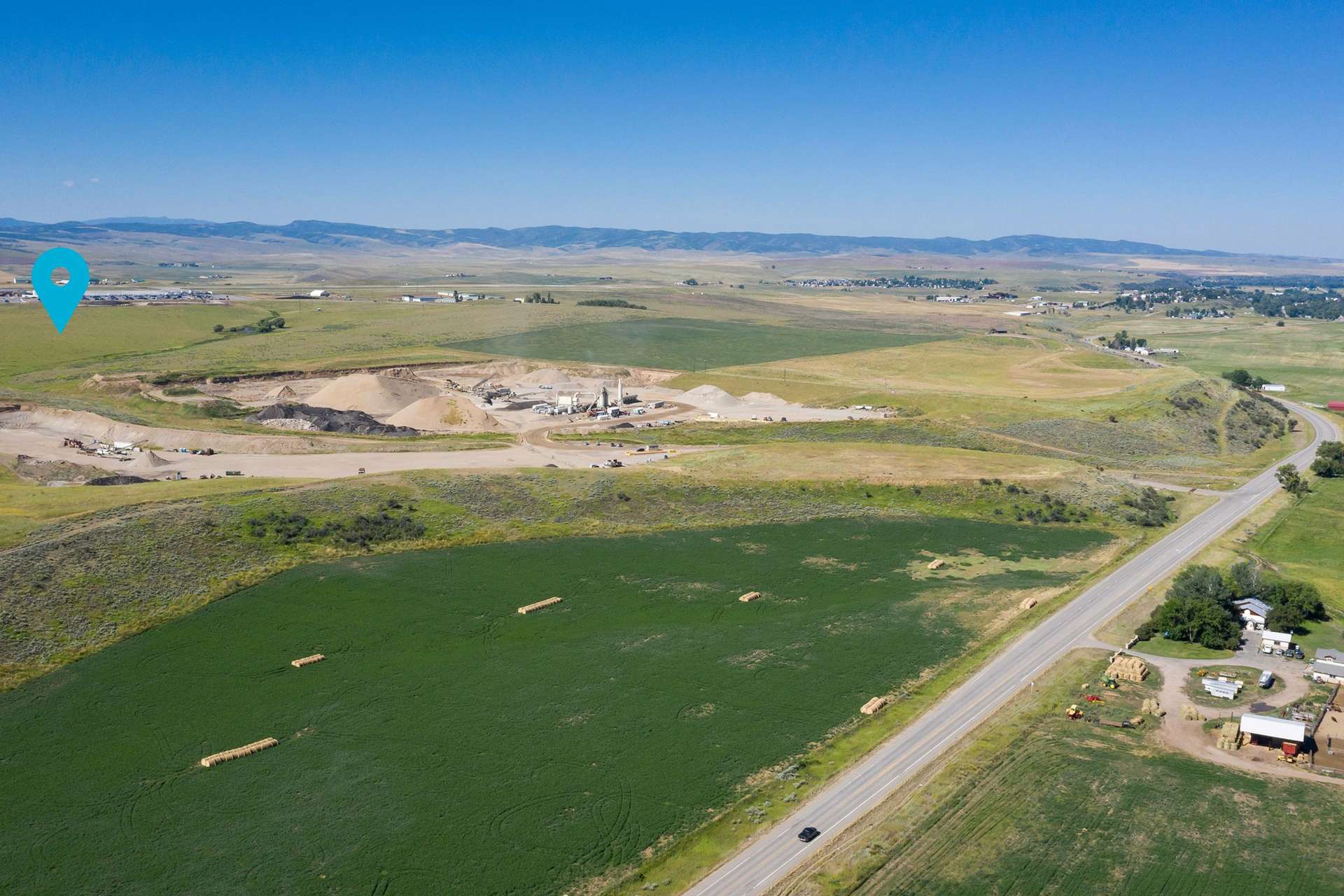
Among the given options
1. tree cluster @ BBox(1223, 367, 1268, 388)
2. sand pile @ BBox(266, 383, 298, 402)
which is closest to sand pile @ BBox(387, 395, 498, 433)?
sand pile @ BBox(266, 383, 298, 402)

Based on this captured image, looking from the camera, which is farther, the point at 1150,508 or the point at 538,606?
the point at 1150,508

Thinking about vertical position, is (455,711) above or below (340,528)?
below

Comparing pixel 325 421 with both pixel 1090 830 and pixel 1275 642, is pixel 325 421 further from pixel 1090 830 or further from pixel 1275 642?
pixel 1275 642

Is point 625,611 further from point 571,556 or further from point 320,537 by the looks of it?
point 320,537

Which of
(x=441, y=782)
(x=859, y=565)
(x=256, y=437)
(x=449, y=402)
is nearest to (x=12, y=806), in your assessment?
(x=441, y=782)

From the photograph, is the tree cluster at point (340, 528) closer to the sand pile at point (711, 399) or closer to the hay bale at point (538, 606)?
the hay bale at point (538, 606)

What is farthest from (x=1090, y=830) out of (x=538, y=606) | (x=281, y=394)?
(x=281, y=394)

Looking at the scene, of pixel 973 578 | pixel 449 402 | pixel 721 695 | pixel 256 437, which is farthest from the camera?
pixel 449 402
